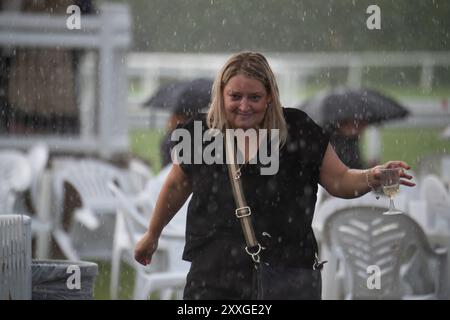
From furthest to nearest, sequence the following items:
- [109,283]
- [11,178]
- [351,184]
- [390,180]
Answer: [11,178] < [109,283] < [351,184] < [390,180]

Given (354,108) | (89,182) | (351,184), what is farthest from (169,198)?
(89,182)

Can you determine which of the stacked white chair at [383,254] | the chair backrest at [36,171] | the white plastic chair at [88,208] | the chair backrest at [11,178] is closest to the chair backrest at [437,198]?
the stacked white chair at [383,254]

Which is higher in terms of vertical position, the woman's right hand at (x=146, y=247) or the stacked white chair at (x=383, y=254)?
the woman's right hand at (x=146, y=247)

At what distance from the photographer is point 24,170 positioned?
922cm

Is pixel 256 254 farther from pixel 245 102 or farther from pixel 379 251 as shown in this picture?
pixel 379 251

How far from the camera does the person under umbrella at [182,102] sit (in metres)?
7.36

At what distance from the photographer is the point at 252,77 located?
3.84m

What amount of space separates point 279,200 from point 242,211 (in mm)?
137

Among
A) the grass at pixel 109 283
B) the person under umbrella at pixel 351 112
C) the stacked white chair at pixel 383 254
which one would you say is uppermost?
the person under umbrella at pixel 351 112

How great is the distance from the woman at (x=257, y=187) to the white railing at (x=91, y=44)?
7349mm

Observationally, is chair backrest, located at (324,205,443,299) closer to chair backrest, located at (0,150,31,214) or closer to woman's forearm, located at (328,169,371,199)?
woman's forearm, located at (328,169,371,199)

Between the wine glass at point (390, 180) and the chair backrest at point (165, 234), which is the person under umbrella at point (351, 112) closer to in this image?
the chair backrest at point (165, 234)
